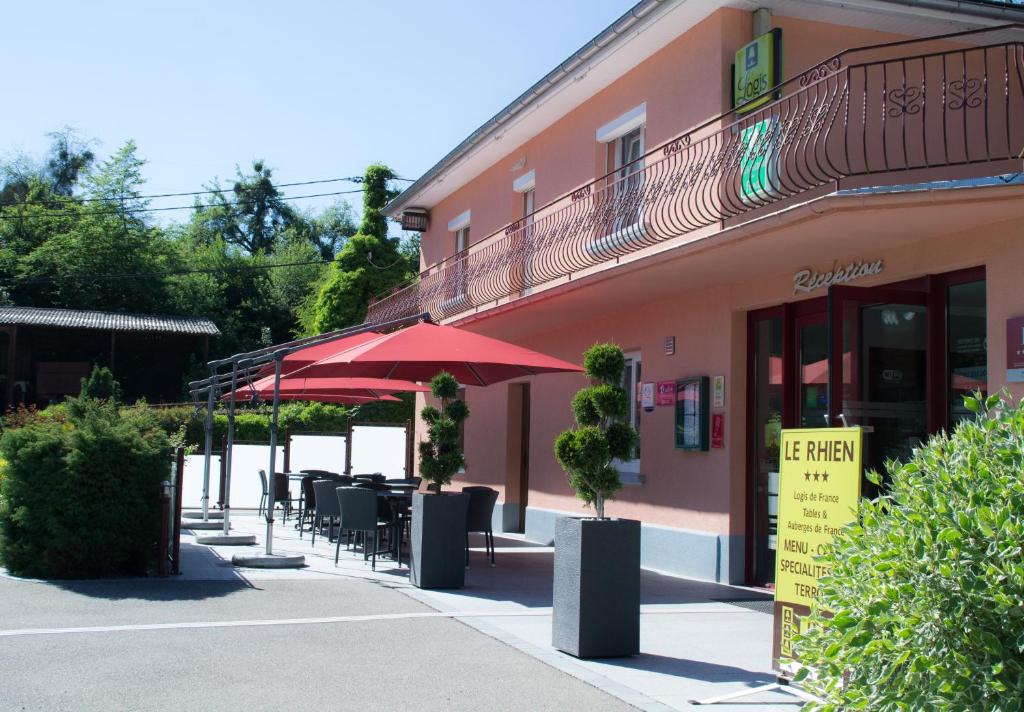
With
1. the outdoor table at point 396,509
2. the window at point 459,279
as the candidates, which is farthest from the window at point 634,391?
the window at point 459,279

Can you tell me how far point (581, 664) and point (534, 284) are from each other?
8.07m

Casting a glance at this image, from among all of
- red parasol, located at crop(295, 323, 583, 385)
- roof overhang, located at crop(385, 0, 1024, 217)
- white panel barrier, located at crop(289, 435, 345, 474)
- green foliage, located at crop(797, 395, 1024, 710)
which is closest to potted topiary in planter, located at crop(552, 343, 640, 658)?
red parasol, located at crop(295, 323, 583, 385)

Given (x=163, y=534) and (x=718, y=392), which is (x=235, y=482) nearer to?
(x=163, y=534)

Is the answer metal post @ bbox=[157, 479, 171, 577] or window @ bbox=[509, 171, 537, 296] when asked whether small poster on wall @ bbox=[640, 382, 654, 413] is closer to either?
window @ bbox=[509, 171, 537, 296]

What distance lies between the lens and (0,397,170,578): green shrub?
9.52 m

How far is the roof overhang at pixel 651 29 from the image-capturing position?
1038 cm

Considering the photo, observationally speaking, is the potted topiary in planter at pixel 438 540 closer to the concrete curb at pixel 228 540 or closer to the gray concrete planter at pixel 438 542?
the gray concrete planter at pixel 438 542

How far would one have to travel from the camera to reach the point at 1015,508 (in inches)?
107

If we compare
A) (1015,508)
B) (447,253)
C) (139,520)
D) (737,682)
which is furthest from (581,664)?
(447,253)

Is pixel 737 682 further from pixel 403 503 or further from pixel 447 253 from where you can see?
pixel 447 253

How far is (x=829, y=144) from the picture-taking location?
9750mm

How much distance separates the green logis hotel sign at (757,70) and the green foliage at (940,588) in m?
7.16

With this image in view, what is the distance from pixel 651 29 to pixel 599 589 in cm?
691

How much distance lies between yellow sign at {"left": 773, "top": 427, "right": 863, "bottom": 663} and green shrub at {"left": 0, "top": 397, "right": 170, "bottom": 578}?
629cm
